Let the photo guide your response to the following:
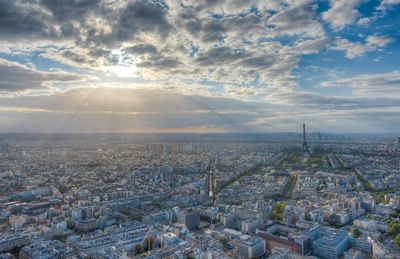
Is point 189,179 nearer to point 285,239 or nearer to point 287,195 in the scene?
point 287,195

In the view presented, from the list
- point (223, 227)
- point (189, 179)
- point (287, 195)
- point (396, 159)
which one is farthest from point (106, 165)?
point (396, 159)

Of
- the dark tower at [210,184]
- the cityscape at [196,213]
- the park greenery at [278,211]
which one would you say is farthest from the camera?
the dark tower at [210,184]

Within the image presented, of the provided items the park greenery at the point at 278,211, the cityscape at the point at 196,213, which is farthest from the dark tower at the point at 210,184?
the park greenery at the point at 278,211

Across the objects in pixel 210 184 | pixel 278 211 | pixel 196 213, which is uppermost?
pixel 196 213

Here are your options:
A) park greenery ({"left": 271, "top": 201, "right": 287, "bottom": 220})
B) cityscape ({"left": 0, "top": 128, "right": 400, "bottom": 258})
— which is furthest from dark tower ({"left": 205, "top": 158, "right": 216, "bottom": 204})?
park greenery ({"left": 271, "top": 201, "right": 287, "bottom": 220})

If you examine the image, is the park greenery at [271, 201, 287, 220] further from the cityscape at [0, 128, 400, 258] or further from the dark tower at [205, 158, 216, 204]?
the dark tower at [205, 158, 216, 204]

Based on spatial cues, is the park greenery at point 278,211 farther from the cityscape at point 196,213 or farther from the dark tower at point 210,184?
the dark tower at point 210,184

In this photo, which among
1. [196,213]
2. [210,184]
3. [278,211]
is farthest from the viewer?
[210,184]

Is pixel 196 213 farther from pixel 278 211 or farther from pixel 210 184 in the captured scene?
pixel 210 184

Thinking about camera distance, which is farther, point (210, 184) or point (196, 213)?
point (210, 184)

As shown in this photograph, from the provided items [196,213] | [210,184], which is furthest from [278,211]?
[210,184]

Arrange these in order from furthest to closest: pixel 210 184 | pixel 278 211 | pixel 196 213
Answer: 1. pixel 210 184
2. pixel 278 211
3. pixel 196 213
